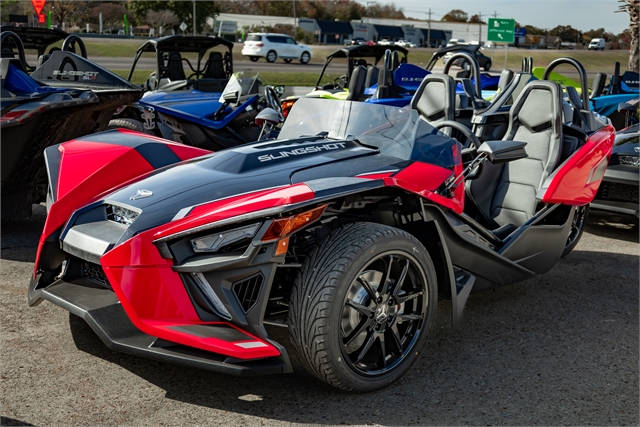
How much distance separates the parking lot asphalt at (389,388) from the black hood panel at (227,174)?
→ 84cm

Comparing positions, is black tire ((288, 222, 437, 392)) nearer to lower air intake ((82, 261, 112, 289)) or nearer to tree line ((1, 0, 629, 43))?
lower air intake ((82, 261, 112, 289))

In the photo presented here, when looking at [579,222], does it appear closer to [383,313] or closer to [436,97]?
[436,97]

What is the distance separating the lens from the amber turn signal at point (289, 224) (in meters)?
3.07

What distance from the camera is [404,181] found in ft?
11.5

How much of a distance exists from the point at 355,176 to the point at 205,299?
3.19 ft

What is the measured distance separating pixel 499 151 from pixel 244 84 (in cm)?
662

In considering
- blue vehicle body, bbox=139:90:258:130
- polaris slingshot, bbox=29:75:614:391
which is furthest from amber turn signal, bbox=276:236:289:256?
blue vehicle body, bbox=139:90:258:130

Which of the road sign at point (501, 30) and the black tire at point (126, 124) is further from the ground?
the road sign at point (501, 30)

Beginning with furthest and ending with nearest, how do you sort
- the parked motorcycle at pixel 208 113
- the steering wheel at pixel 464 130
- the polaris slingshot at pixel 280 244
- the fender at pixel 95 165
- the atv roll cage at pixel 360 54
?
the atv roll cage at pixel 360 54 → the parked motorcycle at pixel 208 113 → the steering wheel at pixel 464 130 → the fender at pixel 95 165 → the polaris slingshot at pixel 280 244

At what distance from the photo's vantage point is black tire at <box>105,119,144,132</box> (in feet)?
27.4

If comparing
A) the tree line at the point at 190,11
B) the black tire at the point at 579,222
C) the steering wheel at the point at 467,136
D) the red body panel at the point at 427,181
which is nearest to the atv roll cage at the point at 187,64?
the steering wheel at the point at 467,136

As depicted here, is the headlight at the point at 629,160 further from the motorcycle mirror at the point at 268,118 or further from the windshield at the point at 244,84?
the windshield at the point at 244,84

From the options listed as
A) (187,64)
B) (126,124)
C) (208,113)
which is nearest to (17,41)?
(126,124)

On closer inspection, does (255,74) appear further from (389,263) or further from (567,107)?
(389,263)
